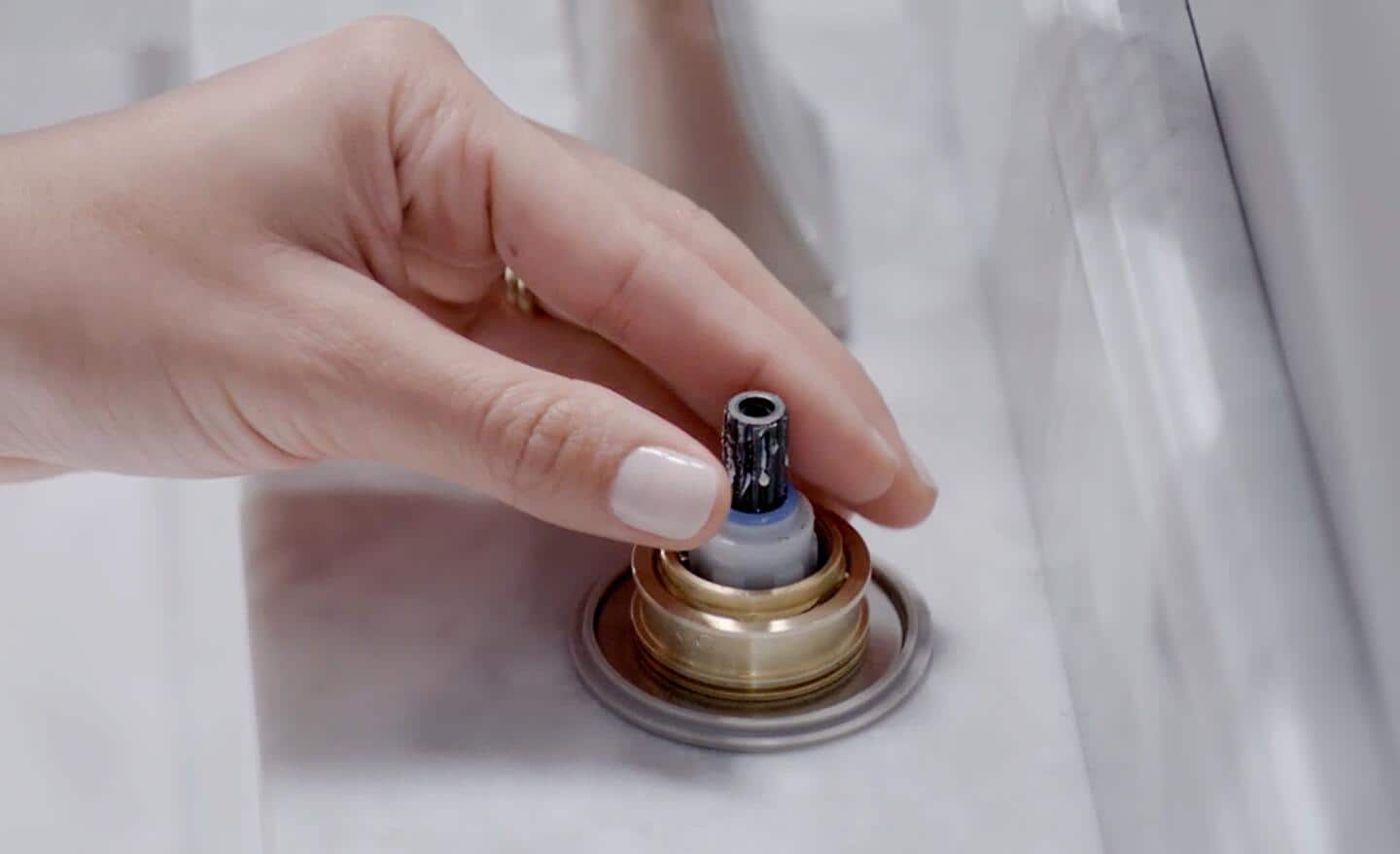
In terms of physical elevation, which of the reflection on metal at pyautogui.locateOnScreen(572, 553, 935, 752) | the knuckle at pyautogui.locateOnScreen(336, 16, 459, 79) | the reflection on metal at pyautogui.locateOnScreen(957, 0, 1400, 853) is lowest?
the reflection on metal at pyautogui.locateOnScreen(572, 553, 935, 752)

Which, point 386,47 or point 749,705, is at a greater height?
point 386,47

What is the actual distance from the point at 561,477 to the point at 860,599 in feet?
0.25

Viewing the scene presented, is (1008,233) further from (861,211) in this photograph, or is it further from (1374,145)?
(1374,145)

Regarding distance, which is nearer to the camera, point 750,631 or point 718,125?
point 750,631

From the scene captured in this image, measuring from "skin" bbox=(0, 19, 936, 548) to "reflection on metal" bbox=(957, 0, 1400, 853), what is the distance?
0.19ft

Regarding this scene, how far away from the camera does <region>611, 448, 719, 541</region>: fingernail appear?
35cm

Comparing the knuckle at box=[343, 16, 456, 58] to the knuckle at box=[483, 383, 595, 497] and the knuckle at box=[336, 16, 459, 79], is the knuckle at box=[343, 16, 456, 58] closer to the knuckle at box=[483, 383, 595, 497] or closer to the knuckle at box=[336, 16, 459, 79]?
the knuckle at box=[336, 16, 459, 79]

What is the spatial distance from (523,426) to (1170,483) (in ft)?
0.44

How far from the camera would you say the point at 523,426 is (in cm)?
36

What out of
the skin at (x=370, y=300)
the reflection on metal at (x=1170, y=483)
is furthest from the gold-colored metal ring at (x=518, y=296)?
the reflection on metal at (x=1170, y=483)

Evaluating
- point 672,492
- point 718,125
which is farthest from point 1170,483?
point 718,125

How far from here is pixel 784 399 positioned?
1.35 feet

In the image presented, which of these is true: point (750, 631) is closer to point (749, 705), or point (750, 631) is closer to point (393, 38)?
point (749, 705)

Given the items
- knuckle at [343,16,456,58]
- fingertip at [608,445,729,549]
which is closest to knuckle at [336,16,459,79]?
knuckle at [343,16,456,58]
